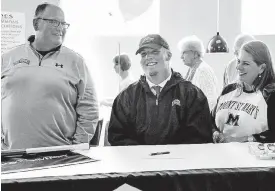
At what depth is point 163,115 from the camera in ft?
6.72

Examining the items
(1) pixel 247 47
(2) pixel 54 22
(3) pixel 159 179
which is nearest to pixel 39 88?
(2) pixel 54 22

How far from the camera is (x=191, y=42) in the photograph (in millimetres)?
2533

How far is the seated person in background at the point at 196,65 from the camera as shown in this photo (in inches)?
93.3

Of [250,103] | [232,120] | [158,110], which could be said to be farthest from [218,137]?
[158,110]

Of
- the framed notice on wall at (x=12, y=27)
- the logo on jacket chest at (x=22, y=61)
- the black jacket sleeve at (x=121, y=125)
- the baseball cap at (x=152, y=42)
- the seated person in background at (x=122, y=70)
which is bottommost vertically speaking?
the black jacket sleeve at (x=121, y=125)

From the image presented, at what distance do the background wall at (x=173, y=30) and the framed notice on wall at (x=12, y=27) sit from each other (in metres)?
0.04

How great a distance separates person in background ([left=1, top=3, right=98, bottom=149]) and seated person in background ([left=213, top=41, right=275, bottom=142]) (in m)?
0.80

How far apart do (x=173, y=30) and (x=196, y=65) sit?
42cm

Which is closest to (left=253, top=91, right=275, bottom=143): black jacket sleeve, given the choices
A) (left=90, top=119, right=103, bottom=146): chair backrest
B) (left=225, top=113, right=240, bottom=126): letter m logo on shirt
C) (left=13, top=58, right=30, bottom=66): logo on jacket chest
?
(left=225, top=113, right=240, bottom=126): letter m logo on shirt

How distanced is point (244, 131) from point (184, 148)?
53cm

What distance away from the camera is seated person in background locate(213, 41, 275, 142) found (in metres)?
1.86

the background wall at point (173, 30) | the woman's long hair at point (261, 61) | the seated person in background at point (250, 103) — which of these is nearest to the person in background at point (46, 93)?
the background wall at point (173, 30)

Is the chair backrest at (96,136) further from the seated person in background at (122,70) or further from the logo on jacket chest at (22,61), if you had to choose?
the logo on jacket chest at (22,61)

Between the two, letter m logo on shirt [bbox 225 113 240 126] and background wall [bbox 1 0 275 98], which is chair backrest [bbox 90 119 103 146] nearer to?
background wall [bbox 1 0 275 98]
